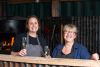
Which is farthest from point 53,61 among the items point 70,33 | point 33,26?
point 33,26

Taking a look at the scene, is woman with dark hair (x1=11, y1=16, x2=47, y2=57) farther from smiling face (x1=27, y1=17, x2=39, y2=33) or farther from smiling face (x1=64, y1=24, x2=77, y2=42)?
smiling face (x1=64, y1=24, x2=77, y2=42)

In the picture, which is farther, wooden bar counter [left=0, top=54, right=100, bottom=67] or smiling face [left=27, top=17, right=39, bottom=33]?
smiling face [left=27, top=17, right=39, bottom=33]

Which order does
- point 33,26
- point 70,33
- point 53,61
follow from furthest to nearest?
point 33,26, point 70,33, point 53,61

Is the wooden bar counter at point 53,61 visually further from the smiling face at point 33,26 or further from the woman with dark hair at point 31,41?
the smiling face at point 33,26

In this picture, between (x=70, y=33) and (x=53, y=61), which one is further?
(x=70, y=33)

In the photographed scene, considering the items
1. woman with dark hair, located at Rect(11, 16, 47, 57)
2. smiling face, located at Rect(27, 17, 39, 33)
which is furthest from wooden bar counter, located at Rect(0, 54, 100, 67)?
smiling face, located at Rect(27, 17, 39, 33)

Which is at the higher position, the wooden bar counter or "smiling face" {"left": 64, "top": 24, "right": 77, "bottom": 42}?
"smiling face" {"left": 64, "top": 24, "right": 77, "bottom": 42}

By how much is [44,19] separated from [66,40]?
3778 mm

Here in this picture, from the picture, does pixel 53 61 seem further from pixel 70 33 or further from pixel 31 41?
pixel 31 41

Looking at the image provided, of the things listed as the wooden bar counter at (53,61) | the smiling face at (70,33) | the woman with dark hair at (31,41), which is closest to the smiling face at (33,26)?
the woman with dark hair at (31,41)

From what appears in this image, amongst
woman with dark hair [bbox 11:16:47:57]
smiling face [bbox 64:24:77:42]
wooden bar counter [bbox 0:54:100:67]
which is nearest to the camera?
wooden bar counter [bbox 0:54:100:67]

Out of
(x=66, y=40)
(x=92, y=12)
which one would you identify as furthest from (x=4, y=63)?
(x=92, y=12)

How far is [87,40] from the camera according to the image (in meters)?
6.73

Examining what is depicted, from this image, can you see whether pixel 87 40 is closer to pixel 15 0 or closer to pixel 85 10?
pixel 85 10
